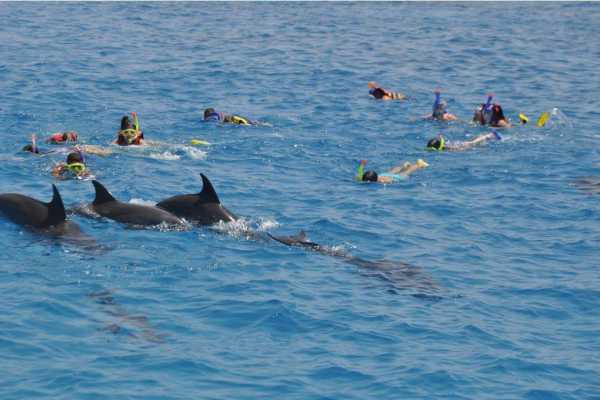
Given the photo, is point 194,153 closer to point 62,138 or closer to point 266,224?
point 62,138

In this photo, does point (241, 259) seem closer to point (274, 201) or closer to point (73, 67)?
point (274, 201)

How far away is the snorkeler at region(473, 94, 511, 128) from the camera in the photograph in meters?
29.0

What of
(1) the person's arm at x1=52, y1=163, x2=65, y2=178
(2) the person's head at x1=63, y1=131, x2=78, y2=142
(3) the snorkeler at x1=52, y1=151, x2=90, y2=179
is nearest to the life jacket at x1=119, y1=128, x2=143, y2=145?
(2) the person's head at x1=63, y1=131, x2=78, y2=142

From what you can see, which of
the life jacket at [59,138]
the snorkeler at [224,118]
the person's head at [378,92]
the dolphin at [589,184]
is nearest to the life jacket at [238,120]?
the snorkeler at [224,118]

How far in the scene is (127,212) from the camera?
18031 millimetres

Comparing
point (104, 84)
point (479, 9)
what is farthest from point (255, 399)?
point (479, 9)

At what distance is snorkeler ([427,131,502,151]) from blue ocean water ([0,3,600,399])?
1.82 ft

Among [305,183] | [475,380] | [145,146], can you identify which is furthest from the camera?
[145,146]

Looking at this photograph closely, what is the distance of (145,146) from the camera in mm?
24906

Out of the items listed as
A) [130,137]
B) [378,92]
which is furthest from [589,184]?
[378,92]

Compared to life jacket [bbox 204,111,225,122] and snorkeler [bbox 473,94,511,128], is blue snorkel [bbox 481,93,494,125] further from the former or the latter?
life jacket [bbox 204,111,225,122]

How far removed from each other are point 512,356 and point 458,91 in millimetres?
24393

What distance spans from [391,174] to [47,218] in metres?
9.12

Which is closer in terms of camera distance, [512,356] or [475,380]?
[475,380]
